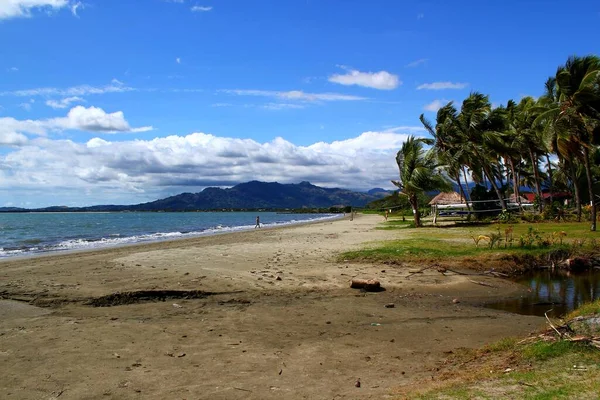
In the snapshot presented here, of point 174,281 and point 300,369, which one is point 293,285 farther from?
point 300,369

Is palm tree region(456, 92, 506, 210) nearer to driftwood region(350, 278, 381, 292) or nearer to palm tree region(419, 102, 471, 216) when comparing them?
palm tree region(419, 102, 471, 216)

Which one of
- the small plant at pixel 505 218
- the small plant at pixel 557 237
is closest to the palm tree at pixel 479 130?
the small plant at pixel 505 218

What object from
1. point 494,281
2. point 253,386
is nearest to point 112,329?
point 253,386

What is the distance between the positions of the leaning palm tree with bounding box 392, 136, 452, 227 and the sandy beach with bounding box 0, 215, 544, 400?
20.7 metres

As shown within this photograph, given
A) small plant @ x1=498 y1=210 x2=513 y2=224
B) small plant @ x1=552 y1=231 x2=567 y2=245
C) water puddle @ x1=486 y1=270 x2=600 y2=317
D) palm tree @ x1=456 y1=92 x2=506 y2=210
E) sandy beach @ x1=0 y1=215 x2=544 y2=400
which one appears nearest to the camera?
sandy beach @ x1=0 y1=215 x2=544 y2=400

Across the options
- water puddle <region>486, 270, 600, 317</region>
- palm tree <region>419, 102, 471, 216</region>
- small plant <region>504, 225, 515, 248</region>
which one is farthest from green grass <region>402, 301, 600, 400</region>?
palm tree <region>419, 102, 471, 216</region>

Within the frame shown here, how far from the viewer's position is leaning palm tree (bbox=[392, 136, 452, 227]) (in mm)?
33812

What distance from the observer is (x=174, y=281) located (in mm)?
11891

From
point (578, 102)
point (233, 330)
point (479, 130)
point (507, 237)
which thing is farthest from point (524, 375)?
point (479, 130)

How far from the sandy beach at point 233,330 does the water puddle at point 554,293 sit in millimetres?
612

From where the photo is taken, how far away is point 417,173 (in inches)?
1332

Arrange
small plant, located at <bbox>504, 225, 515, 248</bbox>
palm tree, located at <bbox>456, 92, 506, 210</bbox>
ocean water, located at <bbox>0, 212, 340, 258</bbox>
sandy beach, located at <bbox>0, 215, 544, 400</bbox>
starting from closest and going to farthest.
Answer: sandy beach, located at <bbox>0, 215, 544, 400</bbox> < small plant, located at <bbox>504, 225, 515, 248</bbox> < ocean water, located at <bbox>0, 212, 340, 258</bbox> < palm tree, located at <bbox>456, 92, 506, 210</bbox>

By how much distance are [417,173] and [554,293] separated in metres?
22.5

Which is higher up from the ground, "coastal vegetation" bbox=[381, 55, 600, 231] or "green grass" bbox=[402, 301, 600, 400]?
"coastal vegetation" bbox=[381, 55, 600, 231]
